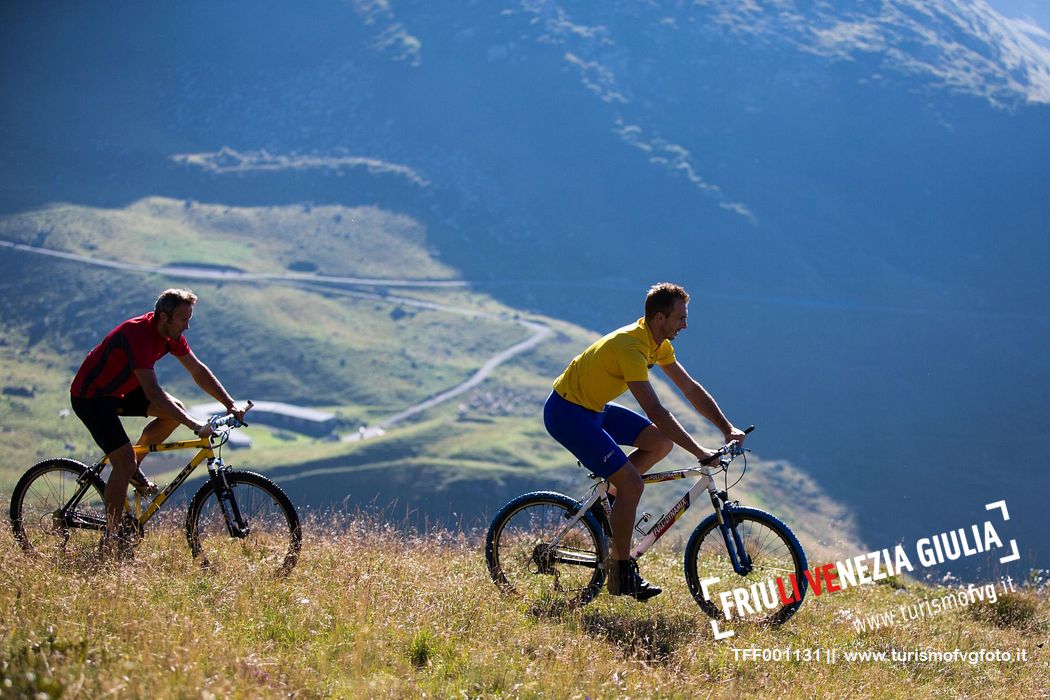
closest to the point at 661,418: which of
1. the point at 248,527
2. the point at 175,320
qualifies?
the point at 248,527

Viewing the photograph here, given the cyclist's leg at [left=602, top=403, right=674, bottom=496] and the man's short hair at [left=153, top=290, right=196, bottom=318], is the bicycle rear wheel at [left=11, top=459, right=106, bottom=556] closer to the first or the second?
the man's short hair at [left=153, top=290, right=196, bottom=318]

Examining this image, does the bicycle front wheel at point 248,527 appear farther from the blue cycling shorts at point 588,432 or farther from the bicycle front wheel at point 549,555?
the blue cycling shorts at point 588,432

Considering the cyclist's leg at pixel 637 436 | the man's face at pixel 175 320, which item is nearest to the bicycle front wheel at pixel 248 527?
the man's face at pixel 175 320

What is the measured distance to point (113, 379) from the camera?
784cm

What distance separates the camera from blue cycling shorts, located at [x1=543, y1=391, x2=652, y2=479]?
24.2 feet

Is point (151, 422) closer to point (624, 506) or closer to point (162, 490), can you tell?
point (162, 490)

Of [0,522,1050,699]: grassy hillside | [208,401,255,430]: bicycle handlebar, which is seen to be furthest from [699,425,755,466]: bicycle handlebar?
[208,401,255,430]: bicycle handlebar

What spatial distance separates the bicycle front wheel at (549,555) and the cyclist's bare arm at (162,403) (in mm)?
2470

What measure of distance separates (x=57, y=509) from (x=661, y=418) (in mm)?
5276

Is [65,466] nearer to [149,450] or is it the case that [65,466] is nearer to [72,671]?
[149,450]

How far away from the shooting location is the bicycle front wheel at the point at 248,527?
25.8 feet

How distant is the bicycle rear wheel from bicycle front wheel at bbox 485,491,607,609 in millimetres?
3299

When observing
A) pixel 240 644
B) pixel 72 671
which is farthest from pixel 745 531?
pixel 72 671

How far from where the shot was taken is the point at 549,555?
320 inches
